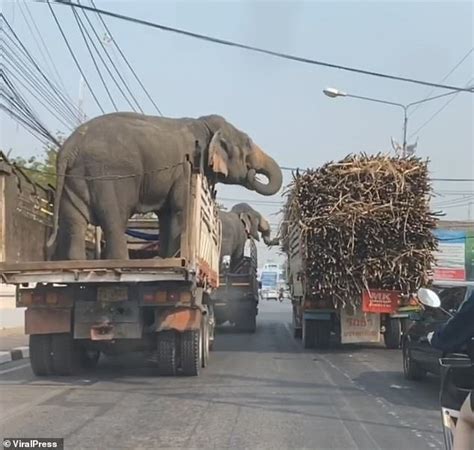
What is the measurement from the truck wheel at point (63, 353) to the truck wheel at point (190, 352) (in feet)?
5.41

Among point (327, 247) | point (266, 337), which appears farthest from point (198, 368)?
point (266, 337)

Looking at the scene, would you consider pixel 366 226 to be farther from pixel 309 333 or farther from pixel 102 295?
pixel 102 295

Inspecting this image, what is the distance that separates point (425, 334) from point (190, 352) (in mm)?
3303

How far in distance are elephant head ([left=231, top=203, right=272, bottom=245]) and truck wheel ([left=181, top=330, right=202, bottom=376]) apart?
13.5m

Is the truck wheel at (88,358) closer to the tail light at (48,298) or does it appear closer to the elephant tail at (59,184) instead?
the tail light at (48,298)

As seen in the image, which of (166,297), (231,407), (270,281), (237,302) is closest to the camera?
(231,407)

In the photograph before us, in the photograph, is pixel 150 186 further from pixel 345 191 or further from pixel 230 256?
pixel 230 256

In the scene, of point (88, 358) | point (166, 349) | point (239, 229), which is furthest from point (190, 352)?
point (239, 229)

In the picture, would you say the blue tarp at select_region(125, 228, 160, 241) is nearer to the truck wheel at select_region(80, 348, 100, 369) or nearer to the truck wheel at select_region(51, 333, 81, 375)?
the truck wheel at select_region(80, 348, 100, 369)

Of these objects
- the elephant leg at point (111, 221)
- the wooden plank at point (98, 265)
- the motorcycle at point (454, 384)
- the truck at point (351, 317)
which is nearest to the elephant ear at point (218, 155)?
the elephant leg at point (111, 221)

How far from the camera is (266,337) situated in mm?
22031

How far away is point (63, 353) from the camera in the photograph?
12.2 metres

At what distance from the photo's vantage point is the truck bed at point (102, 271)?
1109cm

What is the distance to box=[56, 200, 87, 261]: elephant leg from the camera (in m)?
12.4
